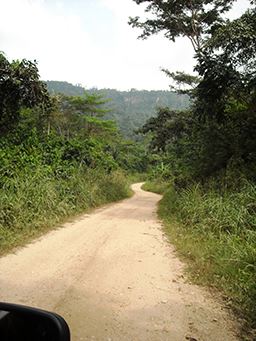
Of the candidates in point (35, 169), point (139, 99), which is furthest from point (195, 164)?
point (139, 99)

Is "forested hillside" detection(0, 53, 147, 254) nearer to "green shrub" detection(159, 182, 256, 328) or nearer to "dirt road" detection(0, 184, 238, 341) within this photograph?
"dirt road" detection(0, 184, 238, 341)

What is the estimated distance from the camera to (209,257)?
6355 millimetres

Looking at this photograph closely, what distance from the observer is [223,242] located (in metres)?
6.91

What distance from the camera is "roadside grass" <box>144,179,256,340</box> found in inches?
189

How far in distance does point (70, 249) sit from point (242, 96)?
7.88 meters

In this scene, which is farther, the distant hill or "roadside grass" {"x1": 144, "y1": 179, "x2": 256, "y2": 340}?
the distant hill

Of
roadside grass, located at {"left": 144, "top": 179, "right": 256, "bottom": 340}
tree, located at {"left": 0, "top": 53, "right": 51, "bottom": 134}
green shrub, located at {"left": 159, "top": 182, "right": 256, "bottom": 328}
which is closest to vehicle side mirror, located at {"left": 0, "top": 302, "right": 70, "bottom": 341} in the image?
roadside grass, located at {"left": 144, "top": 179, "right": 256, "bottom": 340}

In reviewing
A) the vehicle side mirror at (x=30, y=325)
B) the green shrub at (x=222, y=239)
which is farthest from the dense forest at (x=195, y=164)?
the vehicle side mirror at (x=30, y=325)

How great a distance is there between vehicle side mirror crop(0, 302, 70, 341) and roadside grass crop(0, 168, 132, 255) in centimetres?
555

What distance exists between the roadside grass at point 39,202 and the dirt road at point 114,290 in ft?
2.17

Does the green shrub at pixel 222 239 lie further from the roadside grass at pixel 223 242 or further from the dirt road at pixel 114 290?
the dirt road at pixel 114 290

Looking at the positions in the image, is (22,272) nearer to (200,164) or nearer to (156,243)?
(156,243)

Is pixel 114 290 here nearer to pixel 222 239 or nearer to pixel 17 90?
pixel 222 239

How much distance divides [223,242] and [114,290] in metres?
2.98
